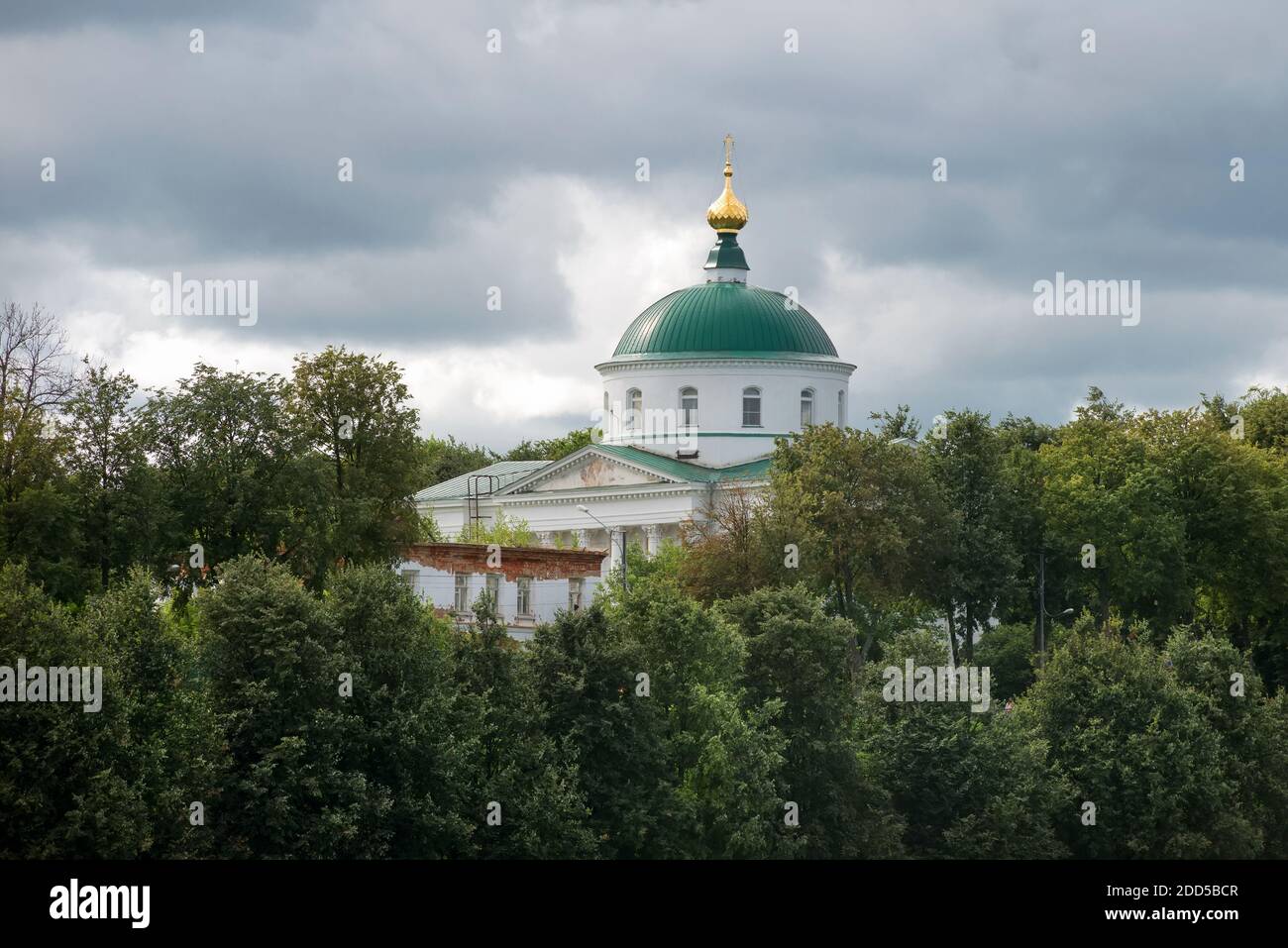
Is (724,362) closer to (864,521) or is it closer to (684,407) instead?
(684,407)

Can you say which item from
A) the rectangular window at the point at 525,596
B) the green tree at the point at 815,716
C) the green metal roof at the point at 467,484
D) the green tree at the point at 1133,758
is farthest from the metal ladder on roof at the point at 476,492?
the green tree at the point at 815,716

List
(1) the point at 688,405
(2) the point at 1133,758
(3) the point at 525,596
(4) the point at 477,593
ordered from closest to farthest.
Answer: (2) the point at 1133,758 < (4) the point at 477,593 < (3) the point at 525,596 < (1) the point at 688,405

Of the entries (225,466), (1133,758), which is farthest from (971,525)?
(225,466)

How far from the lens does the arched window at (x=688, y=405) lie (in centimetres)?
9694

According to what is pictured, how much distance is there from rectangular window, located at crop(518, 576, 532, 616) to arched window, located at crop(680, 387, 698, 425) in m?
39.5

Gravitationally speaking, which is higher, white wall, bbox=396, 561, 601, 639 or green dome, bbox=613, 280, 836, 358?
green dome, bbox=613, 280, 836, 358

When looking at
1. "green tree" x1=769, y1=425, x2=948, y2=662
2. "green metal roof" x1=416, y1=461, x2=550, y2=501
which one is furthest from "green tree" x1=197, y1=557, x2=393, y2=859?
"green metal roof" x1=416, y1=461, x2=550, y2=501

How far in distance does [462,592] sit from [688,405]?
41966mm

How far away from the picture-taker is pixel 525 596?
57562 millimetres

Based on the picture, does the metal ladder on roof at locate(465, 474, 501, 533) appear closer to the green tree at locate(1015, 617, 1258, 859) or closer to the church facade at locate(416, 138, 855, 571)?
the church facade at locate(416, 138, 855, 571)

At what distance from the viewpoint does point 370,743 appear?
3994cm

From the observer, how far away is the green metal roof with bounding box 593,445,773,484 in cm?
9169
